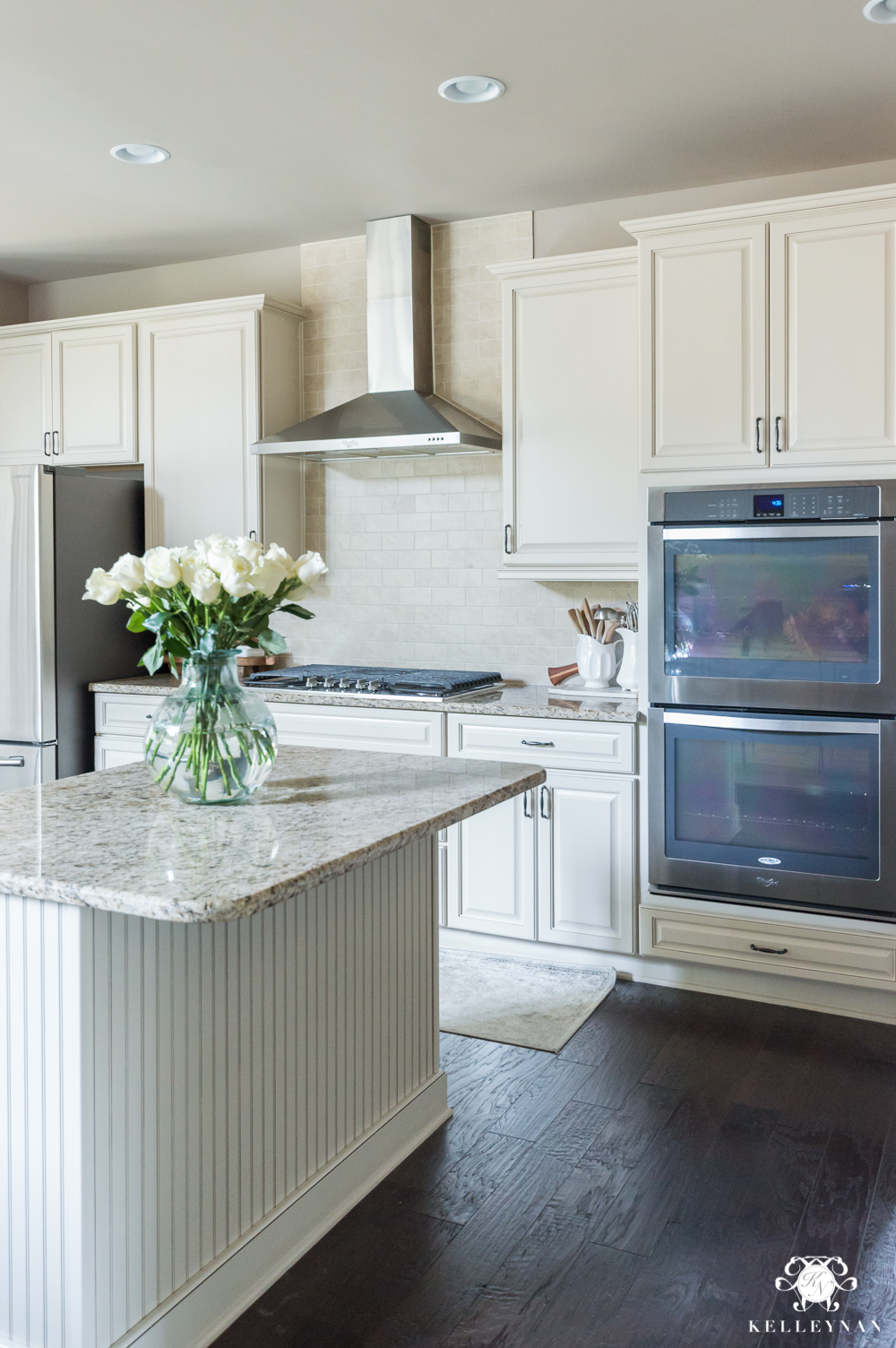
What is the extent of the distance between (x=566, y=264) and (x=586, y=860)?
81.6 inches

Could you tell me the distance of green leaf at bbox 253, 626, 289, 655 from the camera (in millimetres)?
2008

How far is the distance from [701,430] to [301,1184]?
2437 mm

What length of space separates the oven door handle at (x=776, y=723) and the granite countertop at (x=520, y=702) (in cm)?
17

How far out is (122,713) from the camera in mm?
4395

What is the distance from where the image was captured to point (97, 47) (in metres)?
2.87

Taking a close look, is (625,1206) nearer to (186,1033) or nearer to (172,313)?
(186,1033)

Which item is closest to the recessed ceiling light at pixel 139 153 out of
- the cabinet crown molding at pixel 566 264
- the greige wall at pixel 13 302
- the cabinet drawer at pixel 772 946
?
the cabinet crown molding at pixel 566 264

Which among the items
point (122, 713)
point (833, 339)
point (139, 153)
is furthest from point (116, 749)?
point (833, 339)

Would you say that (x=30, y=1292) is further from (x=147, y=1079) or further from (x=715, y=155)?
(x=715, y=155)

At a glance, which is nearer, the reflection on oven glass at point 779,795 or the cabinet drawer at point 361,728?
the reflection on oven glass at point 779,795

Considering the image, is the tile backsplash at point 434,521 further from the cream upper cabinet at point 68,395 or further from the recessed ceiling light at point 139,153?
the recessed ceiling light at point 139,153

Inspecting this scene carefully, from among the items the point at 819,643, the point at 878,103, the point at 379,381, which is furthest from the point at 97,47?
the point at 819,643

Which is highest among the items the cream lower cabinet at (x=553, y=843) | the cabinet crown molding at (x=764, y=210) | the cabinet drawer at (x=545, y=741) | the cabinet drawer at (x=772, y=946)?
the cabinet crown molding at (x=764, y=210)

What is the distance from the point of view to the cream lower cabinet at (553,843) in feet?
11.7
